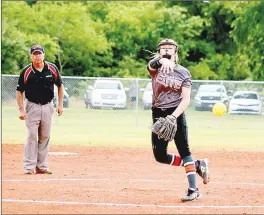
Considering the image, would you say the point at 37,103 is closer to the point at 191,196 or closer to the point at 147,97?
the point at 191,196

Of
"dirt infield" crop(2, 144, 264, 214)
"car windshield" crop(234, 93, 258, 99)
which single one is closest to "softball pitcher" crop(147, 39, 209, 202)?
"dirt infield" crop(2, 144, 264, 214)

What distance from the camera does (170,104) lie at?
33.4 ft

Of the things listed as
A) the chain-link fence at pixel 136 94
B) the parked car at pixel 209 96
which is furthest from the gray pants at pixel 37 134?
the parked car at pixel 209 96

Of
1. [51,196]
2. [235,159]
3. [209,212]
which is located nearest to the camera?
[209,212]

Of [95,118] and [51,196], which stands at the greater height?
[51,196]

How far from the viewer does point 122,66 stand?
55406mm

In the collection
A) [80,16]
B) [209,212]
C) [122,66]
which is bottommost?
[122,66]

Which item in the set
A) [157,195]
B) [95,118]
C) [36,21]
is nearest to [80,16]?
[36,21]

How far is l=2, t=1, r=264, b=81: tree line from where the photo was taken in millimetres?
52812

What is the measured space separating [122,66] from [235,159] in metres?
37.6

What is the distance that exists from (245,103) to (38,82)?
639 inches

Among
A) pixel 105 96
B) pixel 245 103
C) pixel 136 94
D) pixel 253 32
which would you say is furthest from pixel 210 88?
pixel 253 32

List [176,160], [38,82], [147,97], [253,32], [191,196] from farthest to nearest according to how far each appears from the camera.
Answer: [253,32] < [147,97] < [38,82] < [176,160] < [191,196]

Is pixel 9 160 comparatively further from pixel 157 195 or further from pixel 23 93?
pixel 157 195
